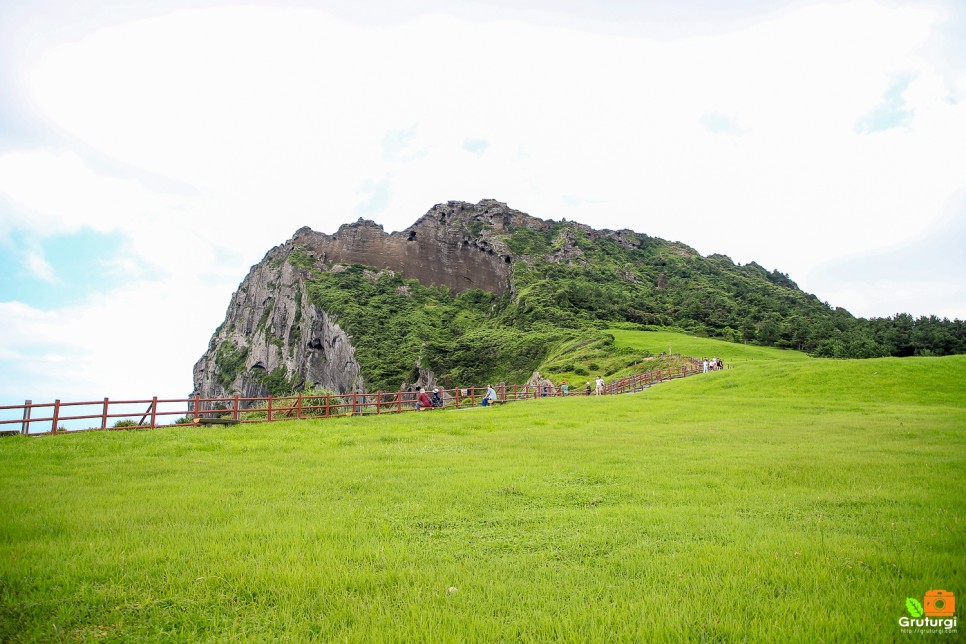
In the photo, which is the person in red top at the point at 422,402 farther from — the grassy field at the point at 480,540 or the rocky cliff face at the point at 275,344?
the rocky cliff face at the point at 275,344

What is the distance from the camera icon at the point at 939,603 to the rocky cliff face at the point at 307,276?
427 feet

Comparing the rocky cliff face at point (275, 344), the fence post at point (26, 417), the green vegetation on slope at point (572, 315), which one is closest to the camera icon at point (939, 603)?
the fence post at point (26, 417)

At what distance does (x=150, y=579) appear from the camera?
19.3ft

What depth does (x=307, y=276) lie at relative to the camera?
150750mm

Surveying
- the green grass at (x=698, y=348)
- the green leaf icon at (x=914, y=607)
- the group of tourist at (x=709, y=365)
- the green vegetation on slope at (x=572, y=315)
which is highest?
the green vegetation on slope at (x=572, y=315)

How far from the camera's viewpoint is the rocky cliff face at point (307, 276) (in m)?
138

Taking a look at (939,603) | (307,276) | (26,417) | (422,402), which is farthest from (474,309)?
(939,603)

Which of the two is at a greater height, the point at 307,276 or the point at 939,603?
the point at 307,276

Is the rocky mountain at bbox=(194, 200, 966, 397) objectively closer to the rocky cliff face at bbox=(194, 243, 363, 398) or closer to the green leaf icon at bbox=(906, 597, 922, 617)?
the rocky cliff face at bbox=(194, 243, 363, 398)

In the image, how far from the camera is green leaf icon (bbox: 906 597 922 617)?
473 cm

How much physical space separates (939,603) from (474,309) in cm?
15805

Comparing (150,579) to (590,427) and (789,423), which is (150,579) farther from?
(789,423)

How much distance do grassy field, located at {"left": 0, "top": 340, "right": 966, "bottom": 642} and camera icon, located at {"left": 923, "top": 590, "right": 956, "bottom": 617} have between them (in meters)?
0.14

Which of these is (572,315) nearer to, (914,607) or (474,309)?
(474,309)
